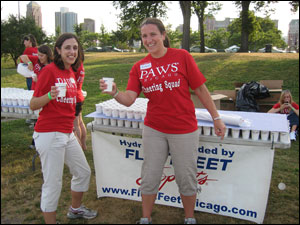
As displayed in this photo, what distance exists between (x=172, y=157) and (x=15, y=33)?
23.9 meters

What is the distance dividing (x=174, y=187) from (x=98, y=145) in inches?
39.6

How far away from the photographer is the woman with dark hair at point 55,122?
242cm

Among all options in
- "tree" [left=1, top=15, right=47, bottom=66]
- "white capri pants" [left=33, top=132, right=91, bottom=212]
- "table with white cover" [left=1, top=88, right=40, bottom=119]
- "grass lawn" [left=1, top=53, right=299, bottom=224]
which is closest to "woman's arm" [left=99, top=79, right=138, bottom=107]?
"white capri pants" [left=33, top=132, right=91, bottom=212]

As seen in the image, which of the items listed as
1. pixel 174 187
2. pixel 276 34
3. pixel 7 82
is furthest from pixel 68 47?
pixel 276 34

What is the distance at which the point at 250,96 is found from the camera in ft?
20.7

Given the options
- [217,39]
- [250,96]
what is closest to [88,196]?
[250,96]

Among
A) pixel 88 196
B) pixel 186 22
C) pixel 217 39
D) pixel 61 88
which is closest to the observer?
pixel 61 88

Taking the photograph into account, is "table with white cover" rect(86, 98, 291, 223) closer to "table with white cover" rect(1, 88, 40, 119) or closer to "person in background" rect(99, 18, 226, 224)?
"person in background" rect(99, 18, 226, 224)

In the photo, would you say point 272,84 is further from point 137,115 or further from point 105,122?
point 105,122

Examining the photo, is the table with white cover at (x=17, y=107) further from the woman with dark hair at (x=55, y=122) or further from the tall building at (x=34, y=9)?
the woman with dark hair at (x=55, y=122)

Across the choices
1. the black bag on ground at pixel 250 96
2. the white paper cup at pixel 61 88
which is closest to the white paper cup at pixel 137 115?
the white paper cup at pixel 61 88

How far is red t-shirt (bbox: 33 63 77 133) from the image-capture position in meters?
2.43

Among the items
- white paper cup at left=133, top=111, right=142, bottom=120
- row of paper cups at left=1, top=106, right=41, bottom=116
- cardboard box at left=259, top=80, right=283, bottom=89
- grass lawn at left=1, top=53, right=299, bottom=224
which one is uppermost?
cardboard box at left=259, top=80, right=283, bottom=89

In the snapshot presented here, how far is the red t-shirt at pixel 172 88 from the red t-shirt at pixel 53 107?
703 mm
